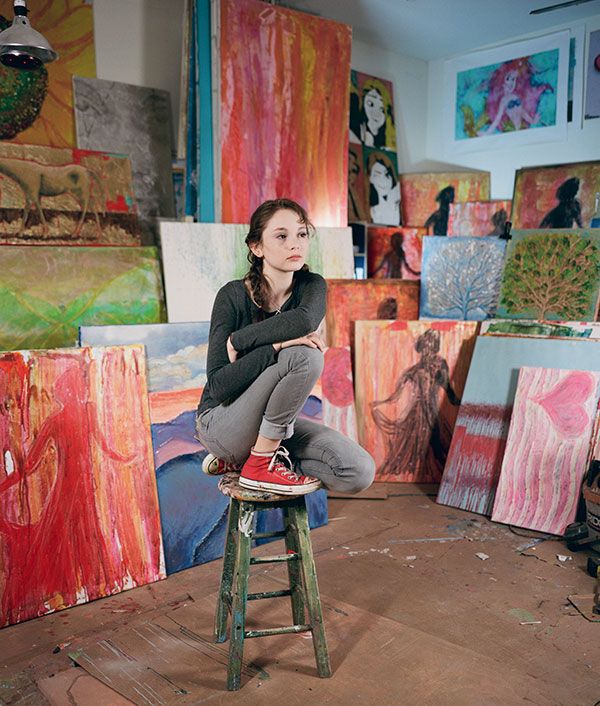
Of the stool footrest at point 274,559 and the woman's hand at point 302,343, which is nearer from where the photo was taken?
the woman's hand at point 302,343

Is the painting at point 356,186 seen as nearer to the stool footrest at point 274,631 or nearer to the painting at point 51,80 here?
the painting at point 51,80

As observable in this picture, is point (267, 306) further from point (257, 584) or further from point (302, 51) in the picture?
point (302, 51)

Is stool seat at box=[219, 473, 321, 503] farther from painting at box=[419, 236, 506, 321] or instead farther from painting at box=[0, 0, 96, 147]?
painting at box=[419, 236, 506, 321]

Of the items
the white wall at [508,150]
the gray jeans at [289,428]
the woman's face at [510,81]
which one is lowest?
the gray jeans at [289,428]

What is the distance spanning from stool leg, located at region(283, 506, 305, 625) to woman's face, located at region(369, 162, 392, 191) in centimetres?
353

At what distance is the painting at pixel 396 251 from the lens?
5113 millimetres

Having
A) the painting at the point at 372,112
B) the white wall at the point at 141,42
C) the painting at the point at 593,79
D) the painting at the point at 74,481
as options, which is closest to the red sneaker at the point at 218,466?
the painting at the point at 74,481

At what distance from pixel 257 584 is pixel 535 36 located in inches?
166

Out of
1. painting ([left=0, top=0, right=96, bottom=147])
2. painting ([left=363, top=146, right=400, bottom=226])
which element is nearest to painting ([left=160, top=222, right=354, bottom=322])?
painting ([left=0, top=0, right=96, bottom=147])

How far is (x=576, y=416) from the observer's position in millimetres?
3377

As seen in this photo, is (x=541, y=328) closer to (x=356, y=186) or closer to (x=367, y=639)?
(x=356, y=186)

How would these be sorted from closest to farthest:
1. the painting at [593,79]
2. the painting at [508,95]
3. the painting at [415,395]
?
the painting at [415,395] < the painting at [593,79] < the painting at [508,95]

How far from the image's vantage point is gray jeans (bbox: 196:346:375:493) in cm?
194

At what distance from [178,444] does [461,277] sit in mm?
2136
